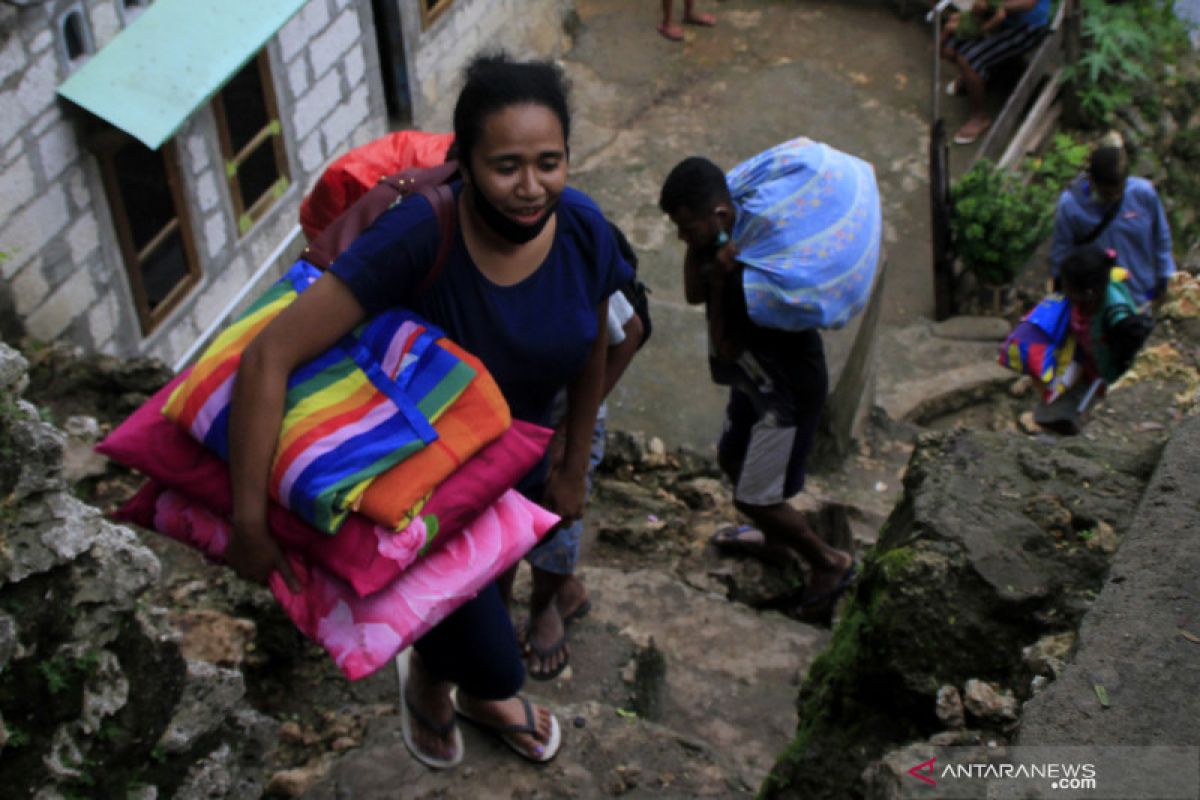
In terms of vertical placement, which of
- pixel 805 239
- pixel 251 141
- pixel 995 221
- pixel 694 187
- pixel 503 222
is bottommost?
pixel 995 221

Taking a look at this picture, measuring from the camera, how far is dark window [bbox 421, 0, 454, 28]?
26.3 ft

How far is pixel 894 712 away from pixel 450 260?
1.33 m

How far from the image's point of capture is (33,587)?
95.4 inches

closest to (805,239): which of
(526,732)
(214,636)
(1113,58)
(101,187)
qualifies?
(526,732)

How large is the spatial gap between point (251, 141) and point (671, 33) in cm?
490

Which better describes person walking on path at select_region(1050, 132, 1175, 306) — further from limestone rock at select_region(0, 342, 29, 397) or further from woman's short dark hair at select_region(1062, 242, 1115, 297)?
limestone rock at select_region(0, 342, 29, 397)

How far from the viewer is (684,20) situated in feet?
34.1

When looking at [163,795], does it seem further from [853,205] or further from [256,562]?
[853,205]

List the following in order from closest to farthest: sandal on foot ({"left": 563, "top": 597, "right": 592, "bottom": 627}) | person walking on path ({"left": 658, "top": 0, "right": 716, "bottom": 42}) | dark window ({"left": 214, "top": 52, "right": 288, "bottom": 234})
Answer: sandal on foot ({"left": 563, "top": 597, "right": 592, "bottom": 627})
dark window ({"left": 214, "top": 52, "right": 288, "bottom": 234})
person walking on path ({"left": 658, "top": 0, "right": 716, "bottom": 42})

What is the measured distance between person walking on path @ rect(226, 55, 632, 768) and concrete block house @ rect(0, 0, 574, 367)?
3004mm

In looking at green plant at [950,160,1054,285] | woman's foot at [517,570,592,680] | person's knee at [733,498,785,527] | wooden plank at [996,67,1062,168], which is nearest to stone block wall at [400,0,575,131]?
green plant at [950,160,1054,285]

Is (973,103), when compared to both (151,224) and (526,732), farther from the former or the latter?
(526,732)

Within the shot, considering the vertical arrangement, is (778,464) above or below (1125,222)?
above

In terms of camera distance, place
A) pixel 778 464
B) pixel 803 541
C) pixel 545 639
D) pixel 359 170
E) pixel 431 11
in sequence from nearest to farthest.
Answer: pixel 359 170 → pixel 545 639 → pixel 778 464 → pixel 803 541 → pixel 431 11
